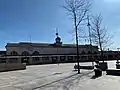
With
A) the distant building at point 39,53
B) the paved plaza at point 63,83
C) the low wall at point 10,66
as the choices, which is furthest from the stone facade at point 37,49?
the paved plaza at point 63,83

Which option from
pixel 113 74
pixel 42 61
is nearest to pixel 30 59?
pixel 42 61

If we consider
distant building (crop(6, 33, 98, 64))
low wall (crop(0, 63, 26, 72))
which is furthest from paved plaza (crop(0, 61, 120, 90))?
distant building (crop(6, 33, 98, 64))

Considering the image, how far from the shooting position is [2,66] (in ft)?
92.3

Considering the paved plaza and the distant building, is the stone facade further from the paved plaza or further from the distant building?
the paved plaza

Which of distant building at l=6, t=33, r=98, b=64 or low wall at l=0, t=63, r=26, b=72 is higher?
distant building at l=6, t=33, r=98, b=64

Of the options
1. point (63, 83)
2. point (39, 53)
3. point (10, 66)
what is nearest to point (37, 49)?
point (39, 53)

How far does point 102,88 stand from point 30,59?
46.7m

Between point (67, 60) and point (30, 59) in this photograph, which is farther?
point (67, 60)

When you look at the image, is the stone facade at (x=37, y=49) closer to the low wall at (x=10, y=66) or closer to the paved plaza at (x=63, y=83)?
the low wall at (x=10, y=66)

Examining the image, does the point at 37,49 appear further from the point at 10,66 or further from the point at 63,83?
the point at 63,83

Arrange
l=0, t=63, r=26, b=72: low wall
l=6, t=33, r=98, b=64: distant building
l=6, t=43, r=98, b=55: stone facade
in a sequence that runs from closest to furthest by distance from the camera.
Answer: l=0, t=63, r=26, b=72: low wall < l=6, t=33, r=98, b=64: distant building < l=6, t=43, r=98, b=55: stone facade

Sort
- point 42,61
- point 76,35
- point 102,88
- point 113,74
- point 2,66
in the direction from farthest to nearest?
point 42,61 < point 2,66 < point 76,35 < point 113,74 < point 102,88

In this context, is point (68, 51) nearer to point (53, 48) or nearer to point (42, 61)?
point (53, 48)

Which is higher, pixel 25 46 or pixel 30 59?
pixel 25 46
